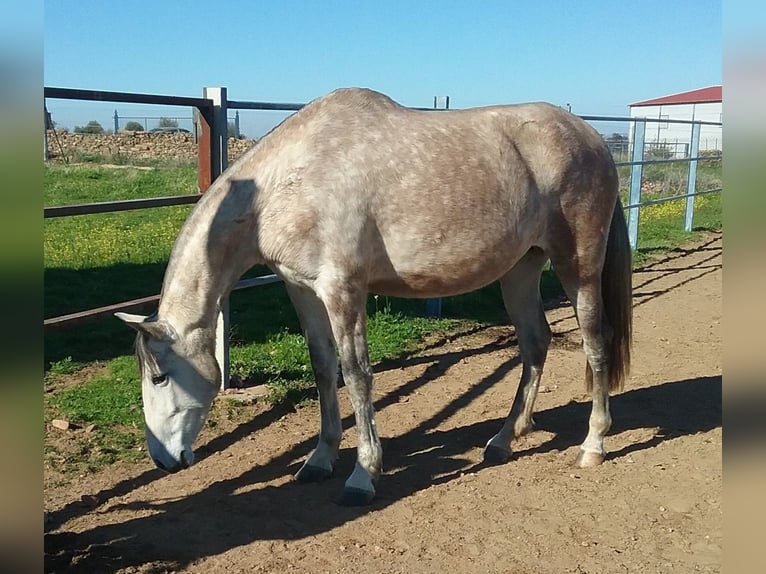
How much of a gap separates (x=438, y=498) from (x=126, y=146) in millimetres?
19888

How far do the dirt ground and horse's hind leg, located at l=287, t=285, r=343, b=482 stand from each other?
102 millimetres

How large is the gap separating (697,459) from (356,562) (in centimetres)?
212

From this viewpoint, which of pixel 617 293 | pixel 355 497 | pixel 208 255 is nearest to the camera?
pixel 208 255

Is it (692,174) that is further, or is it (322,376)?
(692,174)

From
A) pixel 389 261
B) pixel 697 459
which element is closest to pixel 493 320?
pixel 697 459

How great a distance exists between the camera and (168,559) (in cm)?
292

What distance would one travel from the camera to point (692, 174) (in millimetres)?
12055

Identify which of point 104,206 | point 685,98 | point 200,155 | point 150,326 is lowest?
point 150,326

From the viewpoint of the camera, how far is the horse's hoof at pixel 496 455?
396 cm

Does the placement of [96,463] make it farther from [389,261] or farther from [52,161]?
[52,161]

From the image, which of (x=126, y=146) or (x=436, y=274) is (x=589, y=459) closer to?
(x=436, y=274)

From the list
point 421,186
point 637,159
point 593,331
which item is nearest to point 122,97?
point 421,186

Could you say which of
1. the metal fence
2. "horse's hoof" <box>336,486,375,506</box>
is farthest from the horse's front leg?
the metal fence

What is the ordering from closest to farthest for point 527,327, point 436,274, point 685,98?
point 436,274, point 527,327, point 685,98
